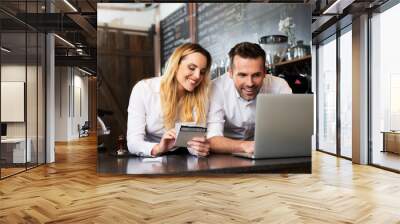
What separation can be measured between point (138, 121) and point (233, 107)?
1256mm

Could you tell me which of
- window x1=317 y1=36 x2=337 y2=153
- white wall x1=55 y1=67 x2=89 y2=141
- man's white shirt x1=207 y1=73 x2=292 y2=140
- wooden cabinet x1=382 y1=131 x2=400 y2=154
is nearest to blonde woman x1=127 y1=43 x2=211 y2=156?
man's white shirt x1=207 y1=73 x2=292 y2=140

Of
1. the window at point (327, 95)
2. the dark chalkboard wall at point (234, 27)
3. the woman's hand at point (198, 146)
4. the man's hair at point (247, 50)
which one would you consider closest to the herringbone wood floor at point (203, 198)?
the woman's hand at point (198, 146)

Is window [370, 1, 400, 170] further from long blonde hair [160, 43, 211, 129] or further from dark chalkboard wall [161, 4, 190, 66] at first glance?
dark chalkboard wall [161, 4, 190, 66]

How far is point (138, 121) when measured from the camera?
17.3 ft

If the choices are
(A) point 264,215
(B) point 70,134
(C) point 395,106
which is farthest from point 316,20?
(B) point 70,134

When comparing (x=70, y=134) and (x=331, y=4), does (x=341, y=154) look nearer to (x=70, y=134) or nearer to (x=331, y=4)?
(x=331, y=4)

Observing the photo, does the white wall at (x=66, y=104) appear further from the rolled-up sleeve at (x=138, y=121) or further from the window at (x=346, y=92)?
the rolled-up sleeve at (x=138, y=121)

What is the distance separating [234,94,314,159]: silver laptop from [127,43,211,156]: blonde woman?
70 cm

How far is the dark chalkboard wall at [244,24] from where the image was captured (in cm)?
528

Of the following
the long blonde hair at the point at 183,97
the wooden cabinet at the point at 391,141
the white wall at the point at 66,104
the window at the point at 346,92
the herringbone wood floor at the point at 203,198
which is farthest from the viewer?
the white wall at the point at 66,104

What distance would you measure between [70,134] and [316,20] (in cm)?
1066

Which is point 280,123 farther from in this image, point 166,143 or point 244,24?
point 166,143

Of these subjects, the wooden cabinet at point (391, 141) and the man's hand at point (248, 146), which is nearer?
the man's hand at point (248, 146)

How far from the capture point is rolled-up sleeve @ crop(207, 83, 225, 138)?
17.3 ft
